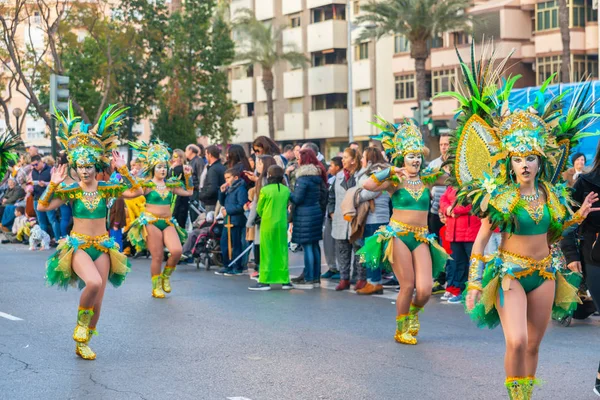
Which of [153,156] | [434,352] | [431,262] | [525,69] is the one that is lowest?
[434,352]

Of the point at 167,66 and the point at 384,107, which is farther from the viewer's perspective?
the point at 384,107

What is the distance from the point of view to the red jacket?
45.8 feet

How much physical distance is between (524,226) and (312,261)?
912 cm

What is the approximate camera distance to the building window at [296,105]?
65.5 m

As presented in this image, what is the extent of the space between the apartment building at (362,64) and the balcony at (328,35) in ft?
0.19

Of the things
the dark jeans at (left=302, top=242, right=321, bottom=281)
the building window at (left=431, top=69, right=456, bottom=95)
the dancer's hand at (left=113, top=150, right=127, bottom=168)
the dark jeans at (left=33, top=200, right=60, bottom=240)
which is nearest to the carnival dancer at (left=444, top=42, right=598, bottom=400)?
the dancer's hand at (left=113, top=150, right=127, bottom=168)

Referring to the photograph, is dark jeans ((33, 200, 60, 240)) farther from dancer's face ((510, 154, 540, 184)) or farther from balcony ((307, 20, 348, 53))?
balcony ((307, 20, 348, 53))

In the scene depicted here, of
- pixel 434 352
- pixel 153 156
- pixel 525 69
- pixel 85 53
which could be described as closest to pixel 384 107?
pixel 525 69

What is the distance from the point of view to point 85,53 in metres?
53.7

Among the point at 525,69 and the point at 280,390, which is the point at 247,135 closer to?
the point at 525,69

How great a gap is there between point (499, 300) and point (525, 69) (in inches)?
1754

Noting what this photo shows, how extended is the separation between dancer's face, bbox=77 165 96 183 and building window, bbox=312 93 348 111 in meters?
52.4

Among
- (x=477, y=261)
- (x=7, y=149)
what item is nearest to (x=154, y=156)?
A: (x=7, y=149)

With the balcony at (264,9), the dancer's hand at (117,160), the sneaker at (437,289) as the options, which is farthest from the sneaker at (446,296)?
the balcony at (264,9)
